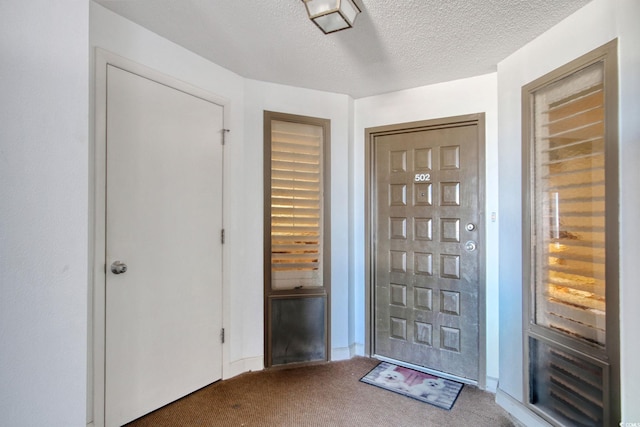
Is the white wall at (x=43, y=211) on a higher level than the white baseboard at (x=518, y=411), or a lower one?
higher

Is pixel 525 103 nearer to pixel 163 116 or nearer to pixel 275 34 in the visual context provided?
pixel 275 34

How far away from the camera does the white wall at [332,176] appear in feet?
8.59

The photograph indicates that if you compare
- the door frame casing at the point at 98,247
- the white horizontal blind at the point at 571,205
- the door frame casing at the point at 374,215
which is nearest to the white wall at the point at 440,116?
the door frame casing at the point at 374,215

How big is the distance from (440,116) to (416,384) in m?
2.11

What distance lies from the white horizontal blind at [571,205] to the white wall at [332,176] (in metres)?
1.45

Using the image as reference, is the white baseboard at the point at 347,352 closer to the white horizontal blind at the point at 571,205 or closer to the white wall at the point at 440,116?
the white wall at the point at 440,116

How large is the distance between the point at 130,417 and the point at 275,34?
95.4 inches

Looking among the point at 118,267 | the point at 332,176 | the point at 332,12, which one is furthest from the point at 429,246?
the point at 118,267

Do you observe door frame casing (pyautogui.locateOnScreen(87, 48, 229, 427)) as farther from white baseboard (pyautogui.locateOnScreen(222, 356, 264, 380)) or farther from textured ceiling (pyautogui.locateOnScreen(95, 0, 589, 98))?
white baseboard (pyautogui.locateOnScreen(222, 356, 264, 380))

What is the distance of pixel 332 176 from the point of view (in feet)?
9.46

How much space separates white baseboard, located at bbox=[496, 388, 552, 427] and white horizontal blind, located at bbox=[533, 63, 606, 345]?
1.77 ft

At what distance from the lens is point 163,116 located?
6.70 ft

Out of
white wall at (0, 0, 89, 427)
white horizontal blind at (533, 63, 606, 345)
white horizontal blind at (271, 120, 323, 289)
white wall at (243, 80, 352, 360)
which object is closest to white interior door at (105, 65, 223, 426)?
white wall at (243, 80, 352, 360)

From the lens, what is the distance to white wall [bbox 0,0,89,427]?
87cm
